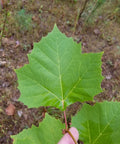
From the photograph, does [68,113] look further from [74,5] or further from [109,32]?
[74,5]

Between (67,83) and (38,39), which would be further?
(38,39)

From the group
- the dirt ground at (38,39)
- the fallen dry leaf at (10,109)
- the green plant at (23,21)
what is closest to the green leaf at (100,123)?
the dirt ground at (38,39)

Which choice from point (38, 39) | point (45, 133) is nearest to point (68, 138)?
point (45, 133)

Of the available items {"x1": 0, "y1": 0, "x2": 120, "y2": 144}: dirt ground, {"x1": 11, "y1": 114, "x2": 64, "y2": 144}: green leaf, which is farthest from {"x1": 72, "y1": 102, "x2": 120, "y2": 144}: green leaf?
{"x1": 0, "y1": 0, "x2": 120, "y2": 144}: dirt ground

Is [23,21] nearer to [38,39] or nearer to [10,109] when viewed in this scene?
[38,39]

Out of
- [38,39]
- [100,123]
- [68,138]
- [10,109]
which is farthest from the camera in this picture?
[38,39]
